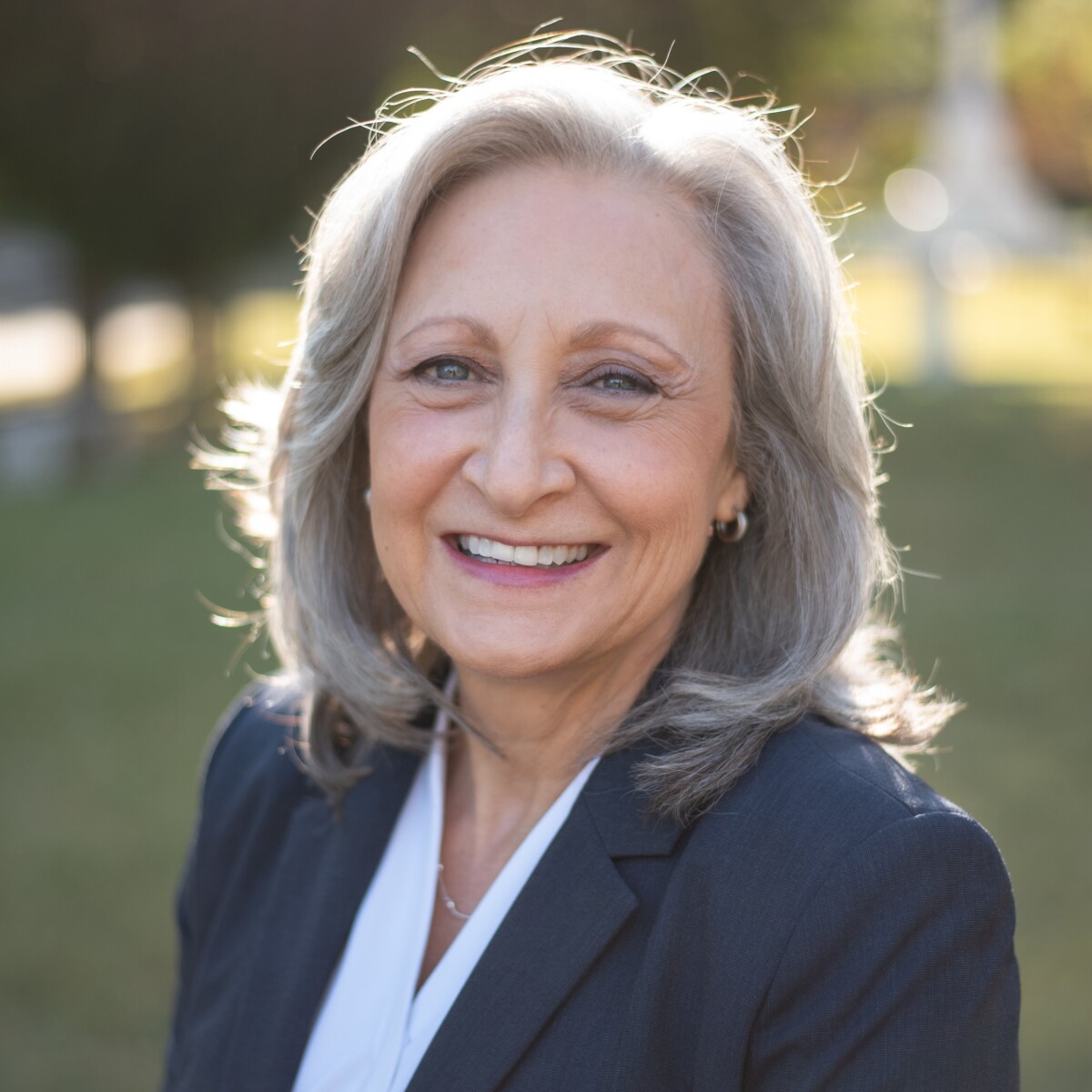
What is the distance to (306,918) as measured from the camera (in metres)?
2.27

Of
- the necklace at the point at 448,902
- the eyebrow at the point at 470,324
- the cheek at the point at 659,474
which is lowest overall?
the necklace at the point at 448,902

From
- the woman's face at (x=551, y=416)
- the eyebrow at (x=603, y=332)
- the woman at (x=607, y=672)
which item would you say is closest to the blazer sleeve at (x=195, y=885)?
the woman at (x=607, y=672)

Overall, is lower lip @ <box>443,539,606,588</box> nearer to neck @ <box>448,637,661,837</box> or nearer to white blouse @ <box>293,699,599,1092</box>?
neck @ <box>448,637,661,837</box>

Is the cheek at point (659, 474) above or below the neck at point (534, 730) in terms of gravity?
above

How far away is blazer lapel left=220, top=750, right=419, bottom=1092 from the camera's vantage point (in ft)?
7.09

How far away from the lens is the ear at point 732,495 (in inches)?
87.6

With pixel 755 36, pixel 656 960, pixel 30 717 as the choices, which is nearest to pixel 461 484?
pixel 656 960

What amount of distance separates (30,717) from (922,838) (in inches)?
232

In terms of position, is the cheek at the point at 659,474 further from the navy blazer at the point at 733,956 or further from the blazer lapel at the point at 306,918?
the blazer lapel at the point at 306,918

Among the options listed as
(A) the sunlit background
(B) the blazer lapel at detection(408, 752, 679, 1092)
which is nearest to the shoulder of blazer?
(B) the blazer lapel at detection(408, 752, 679, 1092)

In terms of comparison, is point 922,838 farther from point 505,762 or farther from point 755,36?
point 755,36

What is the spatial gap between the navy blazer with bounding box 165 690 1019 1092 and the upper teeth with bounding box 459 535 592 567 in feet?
1.10

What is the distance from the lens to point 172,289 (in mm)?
15086

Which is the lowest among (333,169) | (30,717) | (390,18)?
(30,717)
